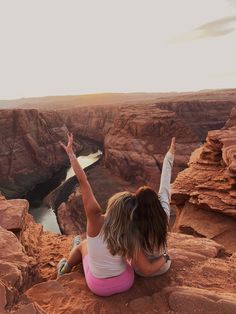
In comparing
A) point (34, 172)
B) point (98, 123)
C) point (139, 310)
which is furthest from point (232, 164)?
point (98, 123)

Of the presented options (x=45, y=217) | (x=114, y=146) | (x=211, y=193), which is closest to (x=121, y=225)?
(x=211, y=193)

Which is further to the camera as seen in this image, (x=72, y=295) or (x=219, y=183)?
(x=219, y=183)

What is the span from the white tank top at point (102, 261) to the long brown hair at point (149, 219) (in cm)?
48

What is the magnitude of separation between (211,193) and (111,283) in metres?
8.95

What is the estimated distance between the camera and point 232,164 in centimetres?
1184

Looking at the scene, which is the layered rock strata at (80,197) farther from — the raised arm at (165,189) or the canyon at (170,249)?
the raised arm at (165,189)

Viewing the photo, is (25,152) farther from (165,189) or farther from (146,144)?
(165,189)

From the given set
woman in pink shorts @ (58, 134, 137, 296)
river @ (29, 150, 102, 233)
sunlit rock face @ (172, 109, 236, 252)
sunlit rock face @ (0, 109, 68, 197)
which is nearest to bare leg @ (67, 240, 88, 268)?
woman in pink shorts @ (58, 134, 137, 296)

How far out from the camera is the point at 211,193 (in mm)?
12633

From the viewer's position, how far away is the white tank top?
420 centimetres

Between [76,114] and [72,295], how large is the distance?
243 ft

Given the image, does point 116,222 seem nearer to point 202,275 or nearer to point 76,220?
point 202,275

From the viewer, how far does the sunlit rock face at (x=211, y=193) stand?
11719mm

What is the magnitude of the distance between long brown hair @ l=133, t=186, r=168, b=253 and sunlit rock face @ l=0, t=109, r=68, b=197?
1375 inches
